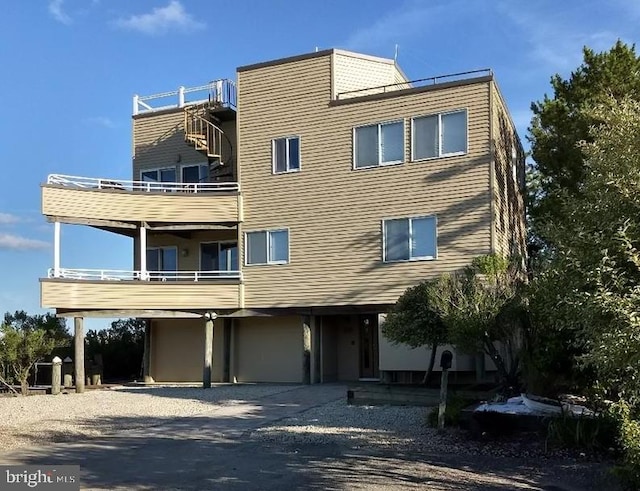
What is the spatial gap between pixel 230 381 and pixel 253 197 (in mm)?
6392

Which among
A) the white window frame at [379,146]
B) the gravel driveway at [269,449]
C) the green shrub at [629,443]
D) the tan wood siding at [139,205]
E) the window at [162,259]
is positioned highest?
the white window frame at [379,146]

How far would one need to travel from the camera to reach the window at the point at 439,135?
2006cm

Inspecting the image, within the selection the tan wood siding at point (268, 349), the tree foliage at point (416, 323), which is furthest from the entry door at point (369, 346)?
the tree foliage at point (416, 323)

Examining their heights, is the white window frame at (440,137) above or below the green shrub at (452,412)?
above

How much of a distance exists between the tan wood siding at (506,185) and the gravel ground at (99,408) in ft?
26.5

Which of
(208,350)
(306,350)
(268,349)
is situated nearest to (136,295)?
(208,350)

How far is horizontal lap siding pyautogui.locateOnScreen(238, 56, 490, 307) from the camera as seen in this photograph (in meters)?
19.9

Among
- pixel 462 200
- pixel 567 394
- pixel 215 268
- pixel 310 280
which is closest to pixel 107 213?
pixel 215 268

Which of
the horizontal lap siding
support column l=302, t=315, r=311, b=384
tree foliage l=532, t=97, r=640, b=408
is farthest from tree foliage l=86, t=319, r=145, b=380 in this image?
tree foliage l=532, t=97, r=640, b=408

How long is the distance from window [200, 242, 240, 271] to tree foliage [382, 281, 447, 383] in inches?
Answer: 417

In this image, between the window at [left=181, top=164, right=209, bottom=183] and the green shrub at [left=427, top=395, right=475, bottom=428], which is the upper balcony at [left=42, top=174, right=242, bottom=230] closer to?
the window at [left=181, top=164, right=209, bottom=183]

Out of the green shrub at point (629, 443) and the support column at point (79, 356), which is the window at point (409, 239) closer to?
the support column at point (79, 356)

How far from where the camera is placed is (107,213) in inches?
875

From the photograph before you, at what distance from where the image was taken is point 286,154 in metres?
22.7
